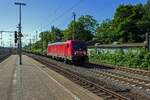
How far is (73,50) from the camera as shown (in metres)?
43.1

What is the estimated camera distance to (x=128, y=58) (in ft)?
133

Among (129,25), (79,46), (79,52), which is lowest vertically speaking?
(79,52)

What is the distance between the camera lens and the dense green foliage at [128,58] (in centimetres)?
3661

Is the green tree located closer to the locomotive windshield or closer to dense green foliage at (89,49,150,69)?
dense green foliage at (89,49,150,69)

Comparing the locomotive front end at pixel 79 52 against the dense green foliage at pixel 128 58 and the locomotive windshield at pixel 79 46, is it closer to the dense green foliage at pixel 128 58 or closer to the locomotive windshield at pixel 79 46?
the locomotive windshield at pixel 79 46

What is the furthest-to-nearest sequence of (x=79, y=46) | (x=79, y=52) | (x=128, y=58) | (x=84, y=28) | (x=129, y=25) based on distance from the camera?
1. (x=84, y=28)
2. (x=129, y=25)
3. (x=79, y=46)
4. (x=79, y=52)
5. (x=128, y=58)

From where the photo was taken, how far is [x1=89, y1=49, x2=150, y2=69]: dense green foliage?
3661 centimetres

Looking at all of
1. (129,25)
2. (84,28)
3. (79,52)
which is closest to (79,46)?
(79,52)

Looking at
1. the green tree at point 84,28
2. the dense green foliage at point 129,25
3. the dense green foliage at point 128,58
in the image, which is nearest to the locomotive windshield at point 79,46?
the dense green foliage at point 128,58

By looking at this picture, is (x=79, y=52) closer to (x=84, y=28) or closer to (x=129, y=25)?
(x=129, y=25)

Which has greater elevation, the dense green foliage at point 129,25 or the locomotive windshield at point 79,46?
the dense green foliage at point 129,25

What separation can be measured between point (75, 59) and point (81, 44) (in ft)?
7.42

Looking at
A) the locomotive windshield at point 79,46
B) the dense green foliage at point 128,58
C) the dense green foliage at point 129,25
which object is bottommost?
the dense green foliage at point 128,58

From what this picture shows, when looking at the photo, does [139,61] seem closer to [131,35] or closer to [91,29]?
[131,35]
